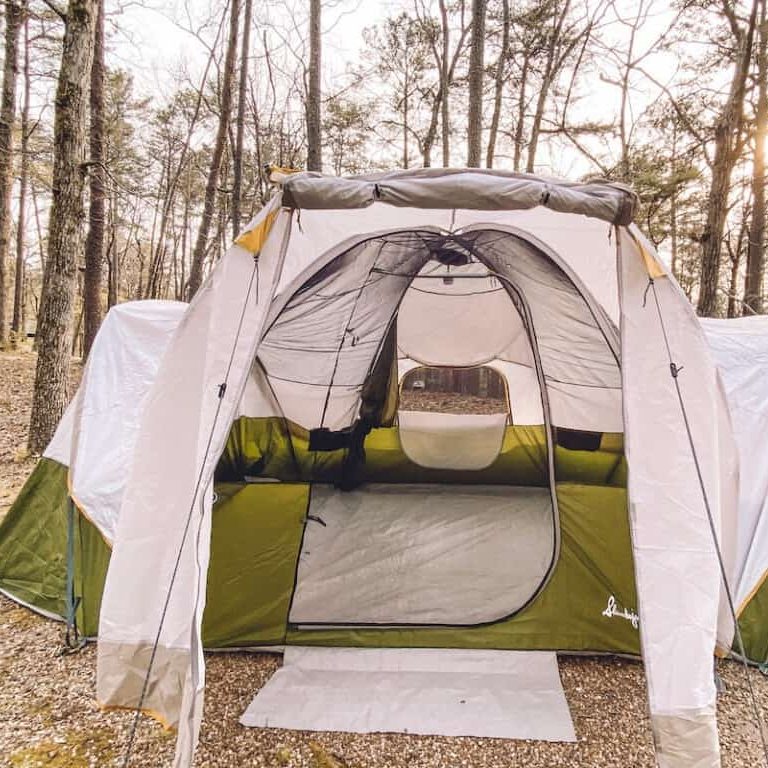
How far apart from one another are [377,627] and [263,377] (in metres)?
1.58

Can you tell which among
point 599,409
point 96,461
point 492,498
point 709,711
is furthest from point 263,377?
point 709,711

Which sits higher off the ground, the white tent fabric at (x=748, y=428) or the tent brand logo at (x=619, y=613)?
the white tent fabric at (x=748, y=428)

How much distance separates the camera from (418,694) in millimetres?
2068

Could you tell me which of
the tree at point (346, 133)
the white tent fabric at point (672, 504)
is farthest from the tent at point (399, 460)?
the tree at point (346, 133)

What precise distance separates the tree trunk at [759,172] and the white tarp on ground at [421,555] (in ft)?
12.2

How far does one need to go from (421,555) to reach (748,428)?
5.79 ft

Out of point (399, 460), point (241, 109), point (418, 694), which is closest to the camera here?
point (418, 694)

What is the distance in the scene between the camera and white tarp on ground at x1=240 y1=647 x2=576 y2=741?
75.0 inches

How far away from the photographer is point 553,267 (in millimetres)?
2547

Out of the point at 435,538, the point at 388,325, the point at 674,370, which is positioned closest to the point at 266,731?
the point at 435,538

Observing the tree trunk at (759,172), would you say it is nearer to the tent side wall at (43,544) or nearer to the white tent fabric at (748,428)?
the white tent fabric at (748,428)

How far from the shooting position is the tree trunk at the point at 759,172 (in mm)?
5879

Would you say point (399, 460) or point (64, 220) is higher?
point (64, 220)

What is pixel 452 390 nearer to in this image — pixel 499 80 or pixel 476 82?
pixel 476 82
